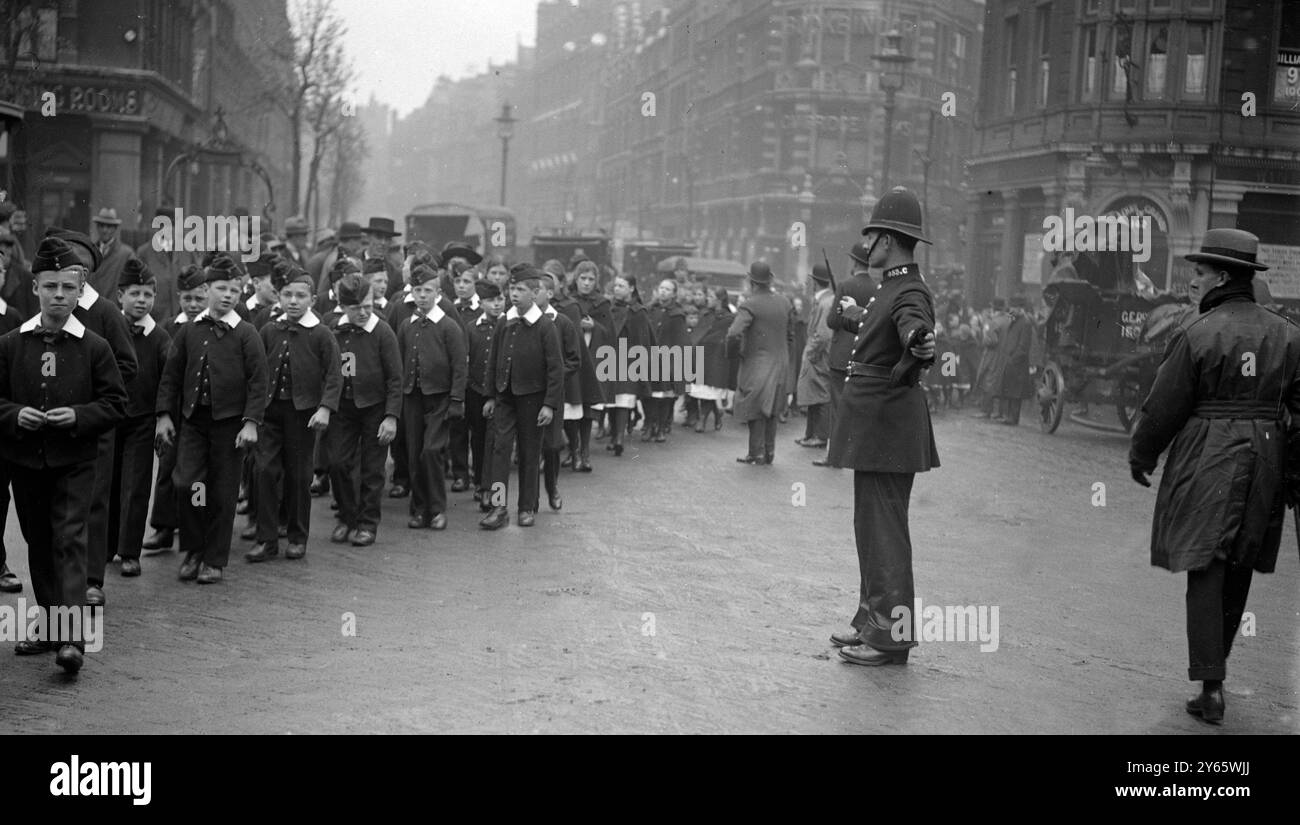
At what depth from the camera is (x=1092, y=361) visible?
21250 mm

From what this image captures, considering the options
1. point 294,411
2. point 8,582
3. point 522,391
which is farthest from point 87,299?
point 522,391

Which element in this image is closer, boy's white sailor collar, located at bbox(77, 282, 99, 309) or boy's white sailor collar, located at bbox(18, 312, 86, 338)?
boy's white sailor collar, located at bbox(18, 312, 86, 338)

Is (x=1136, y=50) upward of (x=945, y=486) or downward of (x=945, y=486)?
upward

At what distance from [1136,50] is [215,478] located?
28.8 metres

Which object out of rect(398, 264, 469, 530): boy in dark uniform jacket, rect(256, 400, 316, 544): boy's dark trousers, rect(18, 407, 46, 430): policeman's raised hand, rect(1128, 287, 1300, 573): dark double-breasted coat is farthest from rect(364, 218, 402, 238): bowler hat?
rect(1128, 287, 1300, 573): dark double-breasted coat

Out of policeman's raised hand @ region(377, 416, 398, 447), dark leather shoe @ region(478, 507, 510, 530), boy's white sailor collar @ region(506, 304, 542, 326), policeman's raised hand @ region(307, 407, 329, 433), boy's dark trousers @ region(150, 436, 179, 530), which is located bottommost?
dark leather shoe @ region(478, 507, 510, 530)

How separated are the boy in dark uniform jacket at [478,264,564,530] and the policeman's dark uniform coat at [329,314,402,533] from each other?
39.8 inches

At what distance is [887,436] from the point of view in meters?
7.69

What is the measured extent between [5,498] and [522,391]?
4.50 metres

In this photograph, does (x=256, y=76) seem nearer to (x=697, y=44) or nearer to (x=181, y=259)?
(x=697, y=44)

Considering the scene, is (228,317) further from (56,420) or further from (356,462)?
(56,420)

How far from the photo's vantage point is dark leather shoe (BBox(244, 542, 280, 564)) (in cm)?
1004

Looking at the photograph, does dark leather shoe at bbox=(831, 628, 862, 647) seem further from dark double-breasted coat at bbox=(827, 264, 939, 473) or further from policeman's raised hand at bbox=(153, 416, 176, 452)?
policeman's raised hand at bbox=(153, 416, 176, 452)
